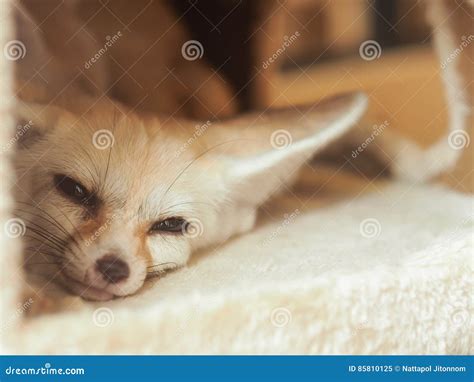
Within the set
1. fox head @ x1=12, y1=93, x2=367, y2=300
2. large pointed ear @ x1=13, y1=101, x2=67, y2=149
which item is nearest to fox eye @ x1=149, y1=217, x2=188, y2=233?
fox head @ x1=12, y1=93, x2=367, y2=300

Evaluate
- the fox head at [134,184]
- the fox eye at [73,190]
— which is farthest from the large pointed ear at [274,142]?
the fox eye at [73,190]

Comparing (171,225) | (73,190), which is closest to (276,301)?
(171,225)

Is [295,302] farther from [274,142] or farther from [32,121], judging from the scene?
[32,121]

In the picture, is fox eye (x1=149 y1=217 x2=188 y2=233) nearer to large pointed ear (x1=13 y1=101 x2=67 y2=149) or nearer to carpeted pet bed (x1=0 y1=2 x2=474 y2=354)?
carpeted pet bed (x1=0 y1=2 x2=474 y2=354)

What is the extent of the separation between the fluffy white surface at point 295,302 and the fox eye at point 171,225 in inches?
2.0

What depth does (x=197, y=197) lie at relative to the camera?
0.76 metres

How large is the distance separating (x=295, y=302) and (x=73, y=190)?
0.33 meters

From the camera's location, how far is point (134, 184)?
70cm

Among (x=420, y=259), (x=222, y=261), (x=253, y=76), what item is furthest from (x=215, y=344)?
(x=253, y=76)

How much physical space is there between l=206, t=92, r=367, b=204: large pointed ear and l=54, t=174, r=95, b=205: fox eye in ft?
0.68

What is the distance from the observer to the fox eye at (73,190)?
0.68m

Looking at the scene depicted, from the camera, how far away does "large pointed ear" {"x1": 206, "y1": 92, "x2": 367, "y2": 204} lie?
795 millimetres
